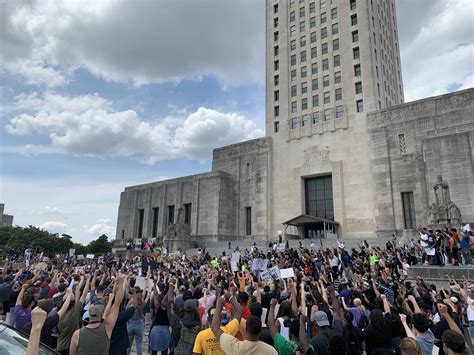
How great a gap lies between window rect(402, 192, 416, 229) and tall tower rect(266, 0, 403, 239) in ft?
10.3

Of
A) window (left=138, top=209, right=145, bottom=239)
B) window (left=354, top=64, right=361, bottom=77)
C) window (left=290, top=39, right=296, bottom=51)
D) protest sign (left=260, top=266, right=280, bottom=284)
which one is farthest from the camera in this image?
window (left=138, top=209, right=145, bottom=239)

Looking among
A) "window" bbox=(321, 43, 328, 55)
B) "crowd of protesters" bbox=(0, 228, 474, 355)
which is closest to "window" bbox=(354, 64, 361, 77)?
Answer: "window" bbox=(321, 43, 328, 55)

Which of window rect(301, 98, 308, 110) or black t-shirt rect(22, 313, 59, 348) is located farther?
window rect(301, 98, 308, 110)

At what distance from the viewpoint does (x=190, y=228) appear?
4644 centimetres

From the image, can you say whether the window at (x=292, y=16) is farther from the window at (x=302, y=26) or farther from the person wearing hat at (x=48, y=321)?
the person wearing hat at (x=48, y=321)

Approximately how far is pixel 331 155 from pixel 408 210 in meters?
10.5

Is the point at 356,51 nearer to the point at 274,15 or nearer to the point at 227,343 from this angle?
the point at 274,15

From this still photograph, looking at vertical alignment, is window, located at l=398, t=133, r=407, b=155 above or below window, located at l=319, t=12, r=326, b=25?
below

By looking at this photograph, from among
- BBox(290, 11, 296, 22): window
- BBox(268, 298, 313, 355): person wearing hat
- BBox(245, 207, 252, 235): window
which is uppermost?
BBox(290, 11, 296, 22): window

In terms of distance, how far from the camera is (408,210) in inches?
1364

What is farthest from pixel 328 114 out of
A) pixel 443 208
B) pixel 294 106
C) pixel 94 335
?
pixel 94 335

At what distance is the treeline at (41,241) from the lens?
188 ft

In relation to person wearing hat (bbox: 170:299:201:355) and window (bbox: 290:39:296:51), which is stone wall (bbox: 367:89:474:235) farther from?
person wearing hat (bbox: 170:299:201:355)

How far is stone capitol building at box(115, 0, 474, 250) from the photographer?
33375mm
